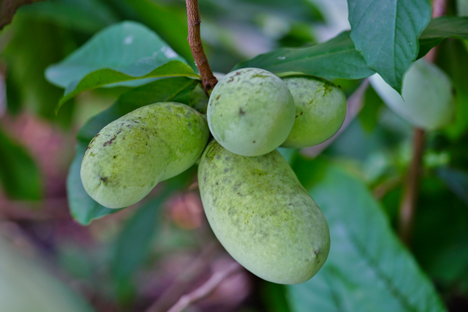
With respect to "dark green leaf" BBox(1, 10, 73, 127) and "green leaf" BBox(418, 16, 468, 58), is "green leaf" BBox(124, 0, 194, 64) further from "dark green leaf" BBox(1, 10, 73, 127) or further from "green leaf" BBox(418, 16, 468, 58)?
"green leaf" BBox(418, 16, 468, 58)

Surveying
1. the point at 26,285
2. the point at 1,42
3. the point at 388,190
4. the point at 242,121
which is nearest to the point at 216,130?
the point at 242,121

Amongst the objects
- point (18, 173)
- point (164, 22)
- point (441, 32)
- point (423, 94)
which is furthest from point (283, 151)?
point (18, 173)

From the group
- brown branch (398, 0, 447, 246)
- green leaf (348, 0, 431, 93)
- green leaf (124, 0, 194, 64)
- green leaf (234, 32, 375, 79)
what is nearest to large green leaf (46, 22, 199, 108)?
green leaf (234, 32, 375, 79)

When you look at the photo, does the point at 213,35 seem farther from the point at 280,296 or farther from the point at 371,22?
the point at 371,22

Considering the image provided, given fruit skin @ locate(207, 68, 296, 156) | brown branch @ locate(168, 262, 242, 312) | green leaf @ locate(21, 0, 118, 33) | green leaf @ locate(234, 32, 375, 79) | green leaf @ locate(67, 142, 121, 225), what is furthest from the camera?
green leaf @ locate(21, 0, 118, 33)

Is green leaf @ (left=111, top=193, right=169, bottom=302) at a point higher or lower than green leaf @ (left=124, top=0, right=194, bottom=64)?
lower

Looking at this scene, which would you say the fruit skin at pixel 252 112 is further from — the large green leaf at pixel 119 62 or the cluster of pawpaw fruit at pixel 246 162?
the large green leaf at pixel 119 62
